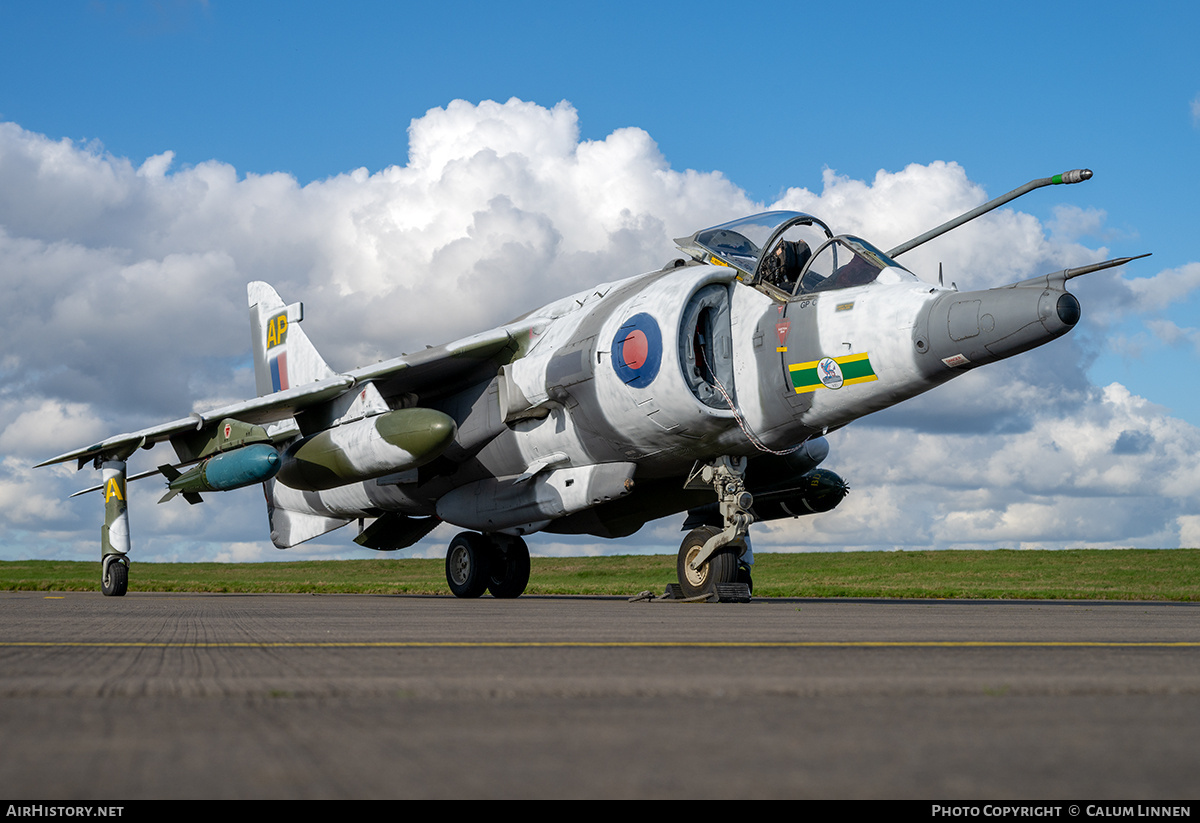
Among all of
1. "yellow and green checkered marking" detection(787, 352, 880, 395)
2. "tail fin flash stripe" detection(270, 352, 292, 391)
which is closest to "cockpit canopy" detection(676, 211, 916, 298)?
"yellow and green checkered marking" detection(787, 352, 880, 395)

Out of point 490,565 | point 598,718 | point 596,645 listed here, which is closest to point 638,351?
point 490,565

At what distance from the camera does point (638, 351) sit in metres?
11.8

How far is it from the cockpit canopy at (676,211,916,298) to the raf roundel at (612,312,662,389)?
4.26 ft

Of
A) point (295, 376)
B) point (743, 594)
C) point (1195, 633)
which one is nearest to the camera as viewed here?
point (1195, 633)

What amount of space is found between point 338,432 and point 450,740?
40.1ft

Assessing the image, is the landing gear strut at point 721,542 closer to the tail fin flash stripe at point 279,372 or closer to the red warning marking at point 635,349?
the red warning marking at point 635,349

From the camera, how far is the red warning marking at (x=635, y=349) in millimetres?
11755

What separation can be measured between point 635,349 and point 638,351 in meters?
0.06

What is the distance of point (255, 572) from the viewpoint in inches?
1892

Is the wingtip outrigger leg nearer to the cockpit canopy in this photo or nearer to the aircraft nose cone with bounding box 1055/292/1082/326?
the cockpit canopy

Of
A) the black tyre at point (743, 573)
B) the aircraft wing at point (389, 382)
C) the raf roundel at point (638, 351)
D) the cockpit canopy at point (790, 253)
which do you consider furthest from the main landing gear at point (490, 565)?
the cockpit canopy at point (790, 253)

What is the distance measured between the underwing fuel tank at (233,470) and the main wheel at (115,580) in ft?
6.54
